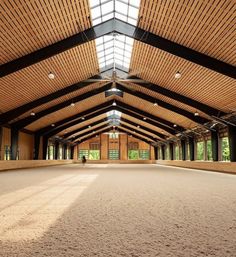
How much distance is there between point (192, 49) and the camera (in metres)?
14.1

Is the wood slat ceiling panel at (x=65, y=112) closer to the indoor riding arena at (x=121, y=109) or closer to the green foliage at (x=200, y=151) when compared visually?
the indoor riding arena at (x=121, y=109)

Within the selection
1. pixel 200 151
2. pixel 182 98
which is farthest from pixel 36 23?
pixel 200 151

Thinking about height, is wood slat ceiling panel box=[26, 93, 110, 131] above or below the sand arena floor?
above

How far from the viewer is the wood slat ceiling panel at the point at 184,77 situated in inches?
629

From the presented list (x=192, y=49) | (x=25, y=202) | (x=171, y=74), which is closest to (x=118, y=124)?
(x=171, y=74)

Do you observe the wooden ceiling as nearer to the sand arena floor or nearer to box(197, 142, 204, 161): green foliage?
the sand arena floor

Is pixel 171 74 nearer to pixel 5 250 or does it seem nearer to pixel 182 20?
pixel 182 20

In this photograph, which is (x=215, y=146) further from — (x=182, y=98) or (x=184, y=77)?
(x=184, y=77)

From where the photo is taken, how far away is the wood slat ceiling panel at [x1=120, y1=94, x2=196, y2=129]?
27.6 metres

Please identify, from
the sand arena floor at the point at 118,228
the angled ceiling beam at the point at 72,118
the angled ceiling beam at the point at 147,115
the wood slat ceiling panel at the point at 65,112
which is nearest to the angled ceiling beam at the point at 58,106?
the wood slat ceiling panel at the point at 65,112

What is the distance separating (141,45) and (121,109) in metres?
17.6

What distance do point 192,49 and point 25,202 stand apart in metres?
10.8

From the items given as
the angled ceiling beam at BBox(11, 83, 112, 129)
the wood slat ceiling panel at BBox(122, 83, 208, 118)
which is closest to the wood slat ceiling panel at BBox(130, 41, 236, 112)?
the wood slat ceiling panel at BBox(122, 83, 208, 118)

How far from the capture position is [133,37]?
14031mm
